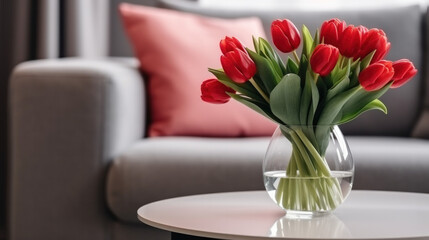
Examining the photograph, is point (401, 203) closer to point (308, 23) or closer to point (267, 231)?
point (267, 231)

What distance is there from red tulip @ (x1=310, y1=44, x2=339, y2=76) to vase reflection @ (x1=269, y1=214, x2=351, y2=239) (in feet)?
0.75

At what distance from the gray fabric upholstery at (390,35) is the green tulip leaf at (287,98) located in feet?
4.33

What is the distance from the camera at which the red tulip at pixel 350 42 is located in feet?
3.81

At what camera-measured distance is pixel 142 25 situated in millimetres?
2428

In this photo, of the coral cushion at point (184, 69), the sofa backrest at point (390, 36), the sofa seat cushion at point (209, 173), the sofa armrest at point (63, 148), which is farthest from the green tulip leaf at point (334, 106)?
→ the sofa backrest at point (390, 36)

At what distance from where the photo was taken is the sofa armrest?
1.97 m

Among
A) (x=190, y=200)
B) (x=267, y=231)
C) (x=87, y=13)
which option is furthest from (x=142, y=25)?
(x=267, y=231)

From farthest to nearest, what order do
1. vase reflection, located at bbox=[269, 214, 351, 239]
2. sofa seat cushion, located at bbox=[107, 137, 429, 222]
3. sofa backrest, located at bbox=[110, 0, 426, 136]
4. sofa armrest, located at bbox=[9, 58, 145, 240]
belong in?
sofa backrest, located at bbox=[110, 0, 426, 136]
sofa armrest, located at bbox=[9, 58, 145, 240]
sofa seat cushion, located at bbox=[107, 137, 429, 222]
vase reflection, located at bbox=[269, 214, 351, 239]

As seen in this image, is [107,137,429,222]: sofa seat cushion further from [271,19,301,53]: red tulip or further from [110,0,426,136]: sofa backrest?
[271,19,301,53]: red tulip

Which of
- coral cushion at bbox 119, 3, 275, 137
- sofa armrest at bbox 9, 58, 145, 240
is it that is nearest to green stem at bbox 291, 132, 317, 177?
sofa armrest at bbox 9, 58, 145, 240

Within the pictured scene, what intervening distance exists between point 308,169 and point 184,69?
122 cm

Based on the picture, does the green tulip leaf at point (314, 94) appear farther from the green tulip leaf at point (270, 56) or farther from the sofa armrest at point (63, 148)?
the sofa armrest at point (63, 148)

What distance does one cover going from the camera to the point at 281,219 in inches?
46.4

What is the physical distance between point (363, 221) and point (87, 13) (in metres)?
2.07
